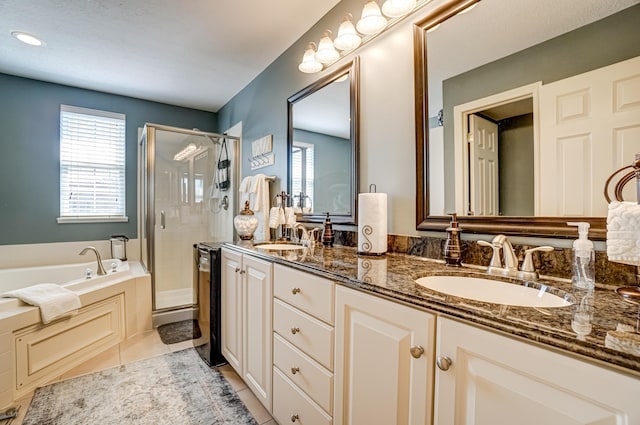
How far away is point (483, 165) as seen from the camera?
3.99 feet

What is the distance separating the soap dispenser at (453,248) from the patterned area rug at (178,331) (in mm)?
1911

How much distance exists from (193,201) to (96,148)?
118 centimetres

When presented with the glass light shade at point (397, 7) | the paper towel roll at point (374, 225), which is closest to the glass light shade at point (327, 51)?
the glass light shade at point (397, 7)

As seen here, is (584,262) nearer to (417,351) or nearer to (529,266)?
(529,266)

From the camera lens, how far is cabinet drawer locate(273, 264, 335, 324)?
109 centimetres

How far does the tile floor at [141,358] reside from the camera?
1.62m

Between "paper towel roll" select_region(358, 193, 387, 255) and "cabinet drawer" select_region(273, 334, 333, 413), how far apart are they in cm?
56

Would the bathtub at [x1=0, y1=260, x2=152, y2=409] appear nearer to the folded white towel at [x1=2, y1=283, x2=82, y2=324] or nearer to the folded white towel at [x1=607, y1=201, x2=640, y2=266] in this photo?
the folded white towel at [x1=2, y1=283, x2=82, y2=324]

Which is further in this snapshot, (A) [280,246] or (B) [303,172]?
(B) [303,172]

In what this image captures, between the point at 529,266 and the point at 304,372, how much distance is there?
0.92 meters

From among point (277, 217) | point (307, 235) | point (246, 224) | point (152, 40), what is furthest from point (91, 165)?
point (307, 235)

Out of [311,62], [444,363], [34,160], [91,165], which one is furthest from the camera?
[91,165]

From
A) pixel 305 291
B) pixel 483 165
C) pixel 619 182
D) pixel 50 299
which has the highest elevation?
pixel 483 165

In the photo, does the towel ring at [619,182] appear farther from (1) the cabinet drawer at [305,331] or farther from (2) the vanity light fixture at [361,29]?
(1) the cabinet drawer at [305,331]
